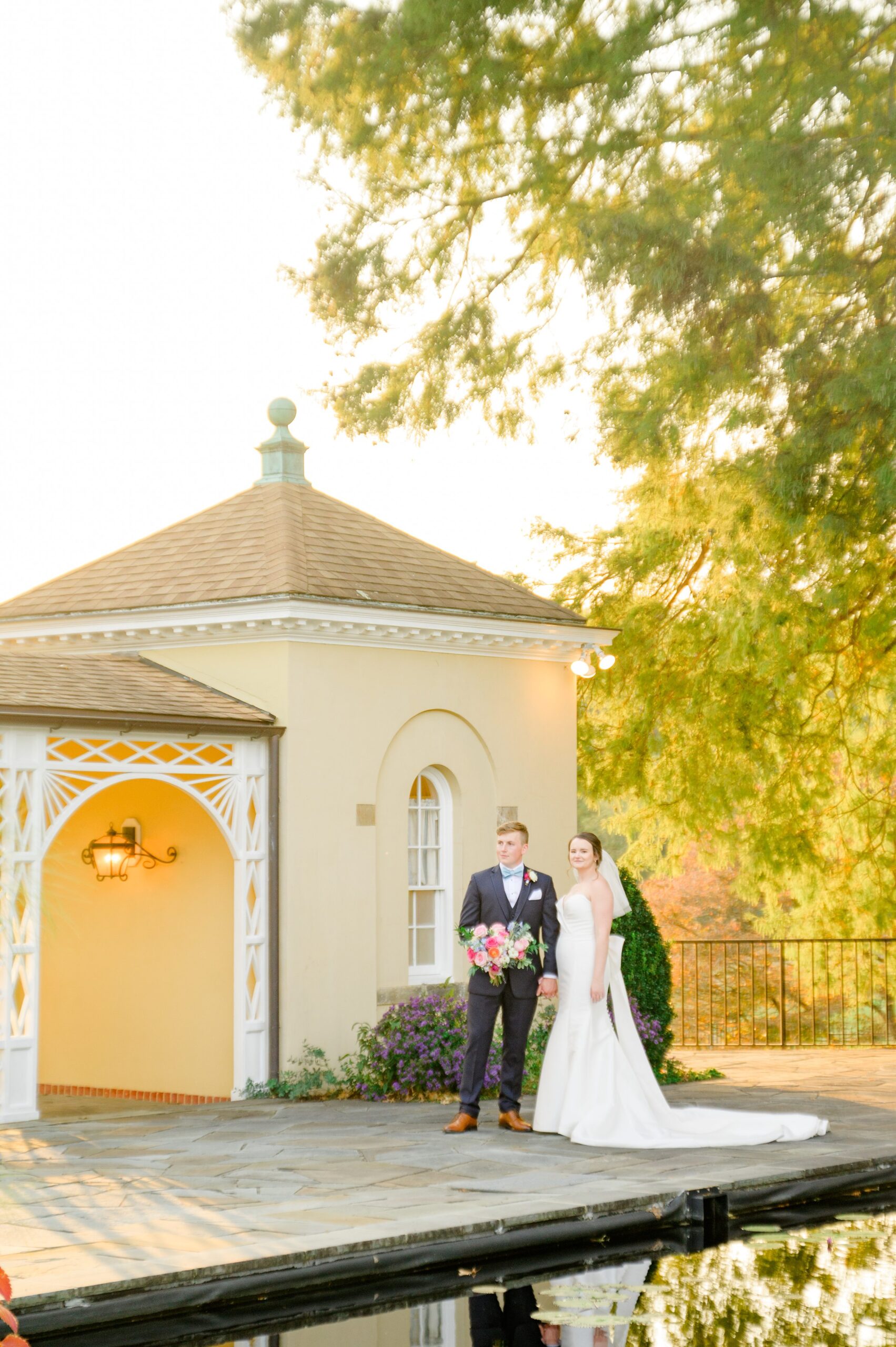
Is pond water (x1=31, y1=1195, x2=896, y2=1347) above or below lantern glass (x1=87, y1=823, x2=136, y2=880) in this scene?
below

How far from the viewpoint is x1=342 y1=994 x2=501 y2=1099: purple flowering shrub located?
1333cm

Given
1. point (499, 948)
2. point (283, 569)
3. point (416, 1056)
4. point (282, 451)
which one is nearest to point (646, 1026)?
point (416, 1056)

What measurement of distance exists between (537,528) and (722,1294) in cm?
1615

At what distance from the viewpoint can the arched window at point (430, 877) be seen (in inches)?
605

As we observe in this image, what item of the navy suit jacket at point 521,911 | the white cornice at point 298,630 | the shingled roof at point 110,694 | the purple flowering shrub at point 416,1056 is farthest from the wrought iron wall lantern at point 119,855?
the navy suit jacket at point 521,911

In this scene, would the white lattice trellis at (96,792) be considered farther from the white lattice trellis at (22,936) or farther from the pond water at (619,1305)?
the pond water at (619,1305)

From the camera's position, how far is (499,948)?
432 inches

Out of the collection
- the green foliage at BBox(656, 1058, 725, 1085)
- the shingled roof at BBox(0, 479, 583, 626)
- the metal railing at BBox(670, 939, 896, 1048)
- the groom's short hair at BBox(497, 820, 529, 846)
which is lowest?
the metal railing at BBox(670, 939, 896, 1048)

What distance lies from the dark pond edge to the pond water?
0.04 metres

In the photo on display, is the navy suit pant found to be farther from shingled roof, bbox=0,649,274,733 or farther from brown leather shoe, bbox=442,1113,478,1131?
shingled roof, bbox=0,649,274,733

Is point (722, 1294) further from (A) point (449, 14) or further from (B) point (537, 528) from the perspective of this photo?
(B) point (537, 528)

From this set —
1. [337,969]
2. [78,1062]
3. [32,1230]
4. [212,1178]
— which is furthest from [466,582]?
[32,1230]

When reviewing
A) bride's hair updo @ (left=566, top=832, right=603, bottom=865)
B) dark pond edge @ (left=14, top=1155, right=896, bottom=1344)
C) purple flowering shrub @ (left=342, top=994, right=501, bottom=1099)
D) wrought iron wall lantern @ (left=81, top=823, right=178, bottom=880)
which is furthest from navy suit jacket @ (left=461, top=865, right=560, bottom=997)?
wrought iron wall lantern @ (left=81, top=823, right=178, bottom=880)

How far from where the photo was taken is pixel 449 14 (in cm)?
1145
